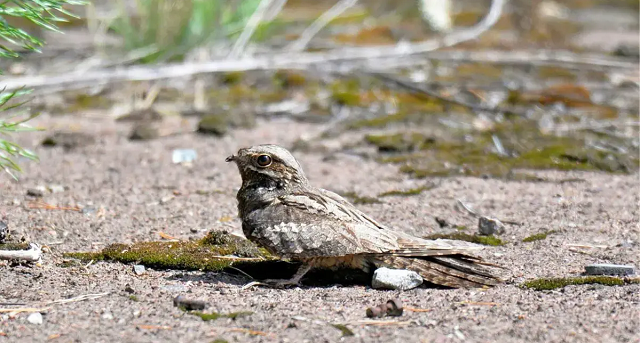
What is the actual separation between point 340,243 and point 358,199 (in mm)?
1834

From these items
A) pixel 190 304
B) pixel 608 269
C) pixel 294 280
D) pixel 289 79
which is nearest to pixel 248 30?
pixel 289 79

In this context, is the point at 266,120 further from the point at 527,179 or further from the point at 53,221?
the point at 53,221

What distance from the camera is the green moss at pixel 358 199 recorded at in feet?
19.5

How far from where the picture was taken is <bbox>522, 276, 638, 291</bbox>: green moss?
→ 13.6ft

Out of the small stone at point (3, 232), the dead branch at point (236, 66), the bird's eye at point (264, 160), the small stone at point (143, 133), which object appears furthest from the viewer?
the small stone at point (143, 133)

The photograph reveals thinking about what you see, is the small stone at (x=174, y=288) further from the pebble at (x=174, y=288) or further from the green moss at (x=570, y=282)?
the green moss at (x=570, y=282)

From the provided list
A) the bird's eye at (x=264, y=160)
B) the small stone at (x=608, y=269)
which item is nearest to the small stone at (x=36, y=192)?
the bird's eye at (x=264, y=160)

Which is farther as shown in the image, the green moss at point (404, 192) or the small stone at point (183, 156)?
the small stone at point (183, 156)

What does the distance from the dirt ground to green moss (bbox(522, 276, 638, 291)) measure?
2.6 inches

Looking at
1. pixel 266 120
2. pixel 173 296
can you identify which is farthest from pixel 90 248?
pixel 266 120

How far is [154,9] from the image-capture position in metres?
8.91

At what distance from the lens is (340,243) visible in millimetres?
4168

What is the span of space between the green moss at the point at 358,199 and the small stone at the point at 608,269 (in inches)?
73.7

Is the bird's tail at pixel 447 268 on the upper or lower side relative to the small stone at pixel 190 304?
lower
